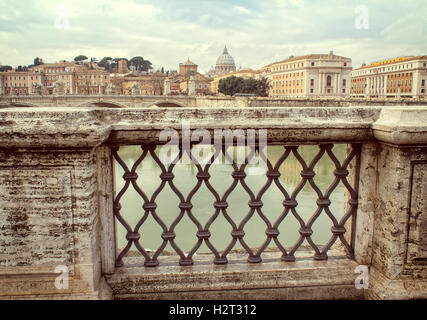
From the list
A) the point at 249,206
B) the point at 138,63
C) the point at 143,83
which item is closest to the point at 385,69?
the point at 143,83

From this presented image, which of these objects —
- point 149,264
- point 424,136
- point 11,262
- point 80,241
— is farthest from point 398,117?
point 11,262

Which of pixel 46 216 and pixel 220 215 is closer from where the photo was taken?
pixel 46 216

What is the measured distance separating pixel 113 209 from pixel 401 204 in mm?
1330

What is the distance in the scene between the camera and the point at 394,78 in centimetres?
7000

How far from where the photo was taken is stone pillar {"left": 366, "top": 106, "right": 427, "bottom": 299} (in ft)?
5.35

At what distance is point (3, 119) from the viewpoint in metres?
1.49

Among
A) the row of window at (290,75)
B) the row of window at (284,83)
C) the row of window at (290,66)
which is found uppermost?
the row of window at (290,66)

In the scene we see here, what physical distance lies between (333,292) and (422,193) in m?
0.64

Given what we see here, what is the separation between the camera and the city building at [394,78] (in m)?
61.9

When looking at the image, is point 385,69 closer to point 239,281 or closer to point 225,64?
point 225,64

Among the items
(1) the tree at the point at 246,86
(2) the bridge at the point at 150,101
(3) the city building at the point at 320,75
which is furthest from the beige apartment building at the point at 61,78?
(3) the city building at the point at 320,75

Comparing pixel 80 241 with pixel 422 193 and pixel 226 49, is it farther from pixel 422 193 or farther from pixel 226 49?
pixel 226 49

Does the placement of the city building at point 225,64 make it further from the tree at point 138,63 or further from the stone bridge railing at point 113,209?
the stone bridge railing at point 113,209
